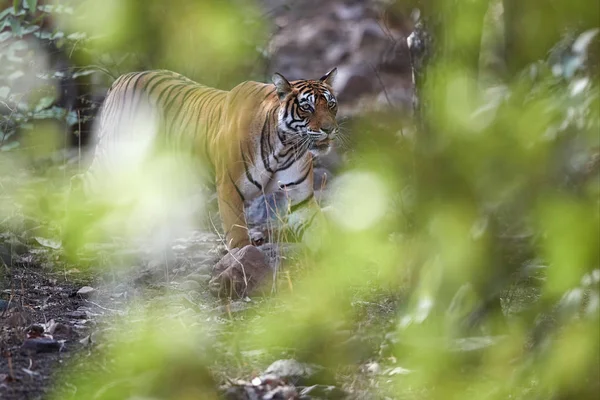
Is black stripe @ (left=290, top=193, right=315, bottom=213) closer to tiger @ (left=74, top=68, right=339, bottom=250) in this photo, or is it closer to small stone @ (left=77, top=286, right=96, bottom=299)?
tiger @ (left=74, top=68, right=339, bottom=250)

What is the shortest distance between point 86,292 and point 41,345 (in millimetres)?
975

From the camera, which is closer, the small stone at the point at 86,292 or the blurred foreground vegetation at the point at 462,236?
the blurred foreground vegetation at the point at 462,236

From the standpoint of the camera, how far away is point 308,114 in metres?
4.80

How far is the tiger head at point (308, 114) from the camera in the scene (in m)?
4.76

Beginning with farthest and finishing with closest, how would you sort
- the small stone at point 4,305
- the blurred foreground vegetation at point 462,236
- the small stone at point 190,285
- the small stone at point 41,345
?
the small stone at point 190,285, the small stone at point 4,305, the small stone at point 41,345, the blurred foreground vegetation at point 462,236

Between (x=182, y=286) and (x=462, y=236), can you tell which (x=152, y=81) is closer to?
(x=182, y=286)

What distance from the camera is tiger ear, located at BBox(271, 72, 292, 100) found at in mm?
4875

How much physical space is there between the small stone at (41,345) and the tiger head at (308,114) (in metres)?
1.99

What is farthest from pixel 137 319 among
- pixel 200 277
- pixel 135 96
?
pixel 135 96

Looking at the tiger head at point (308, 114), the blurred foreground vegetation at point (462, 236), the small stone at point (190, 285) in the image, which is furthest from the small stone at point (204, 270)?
the blurred foreground vegetation at point (462, 236)

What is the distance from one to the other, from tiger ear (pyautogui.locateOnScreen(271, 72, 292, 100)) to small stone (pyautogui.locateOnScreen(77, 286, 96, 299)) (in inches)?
58.6

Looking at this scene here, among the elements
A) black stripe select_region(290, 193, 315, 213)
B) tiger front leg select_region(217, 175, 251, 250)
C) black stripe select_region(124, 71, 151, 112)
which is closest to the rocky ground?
tiger front leg select_region(217, 175, 251, 250)

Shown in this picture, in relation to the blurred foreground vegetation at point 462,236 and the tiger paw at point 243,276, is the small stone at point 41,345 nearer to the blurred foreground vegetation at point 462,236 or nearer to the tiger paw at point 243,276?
the tiger paw at point 243,276

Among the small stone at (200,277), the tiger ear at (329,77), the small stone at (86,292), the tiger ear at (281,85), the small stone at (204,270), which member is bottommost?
the small stone at (86,292)
